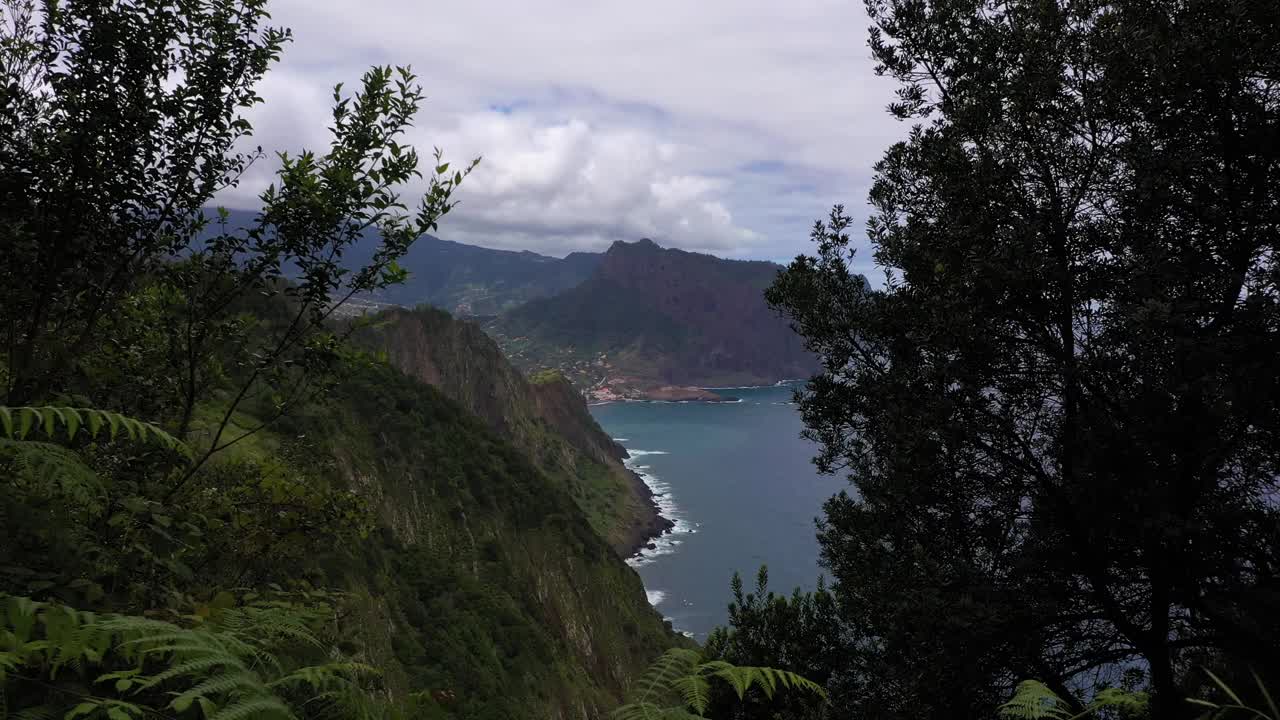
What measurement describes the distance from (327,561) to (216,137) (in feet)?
70.6

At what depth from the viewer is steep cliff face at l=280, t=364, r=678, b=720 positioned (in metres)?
27.1

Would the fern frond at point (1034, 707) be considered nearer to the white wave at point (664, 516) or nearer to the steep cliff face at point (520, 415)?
the steep cliff face at point (520, 415)

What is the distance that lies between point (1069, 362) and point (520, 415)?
120 metres

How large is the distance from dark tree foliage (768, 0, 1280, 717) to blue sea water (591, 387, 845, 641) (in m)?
45.2

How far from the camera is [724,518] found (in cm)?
12012

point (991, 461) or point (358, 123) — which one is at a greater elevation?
point (358, 123)

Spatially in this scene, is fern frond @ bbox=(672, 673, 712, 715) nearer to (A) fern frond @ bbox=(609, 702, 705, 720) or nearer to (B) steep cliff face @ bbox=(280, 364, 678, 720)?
(A) fern frond @ bbox=(609, 702, 705, 720)

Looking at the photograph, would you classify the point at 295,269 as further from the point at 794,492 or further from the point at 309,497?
the point at 794,492

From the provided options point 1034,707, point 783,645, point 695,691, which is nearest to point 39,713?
point 695,691

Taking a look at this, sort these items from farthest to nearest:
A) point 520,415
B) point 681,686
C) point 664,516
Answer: point 520,415 < point 664,516 < point 681,686

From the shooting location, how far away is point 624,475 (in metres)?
140

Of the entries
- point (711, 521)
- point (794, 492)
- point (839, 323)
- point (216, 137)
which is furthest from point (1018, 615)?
point (794, 492)

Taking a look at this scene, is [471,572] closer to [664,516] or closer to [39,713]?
[39,713]

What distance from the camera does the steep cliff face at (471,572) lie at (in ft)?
88.9
